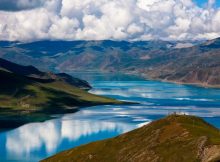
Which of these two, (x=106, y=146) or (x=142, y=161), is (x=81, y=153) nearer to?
(x=106, y=146)

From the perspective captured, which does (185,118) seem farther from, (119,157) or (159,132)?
(119,157)

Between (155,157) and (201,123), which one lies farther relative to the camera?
(201,123)

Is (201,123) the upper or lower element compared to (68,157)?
upper

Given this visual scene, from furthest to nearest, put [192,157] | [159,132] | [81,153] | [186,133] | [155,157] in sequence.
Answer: [81,153] → [159,132] → [186,133] → [155,157] → [192,157]

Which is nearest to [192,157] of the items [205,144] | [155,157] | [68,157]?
[205,144]

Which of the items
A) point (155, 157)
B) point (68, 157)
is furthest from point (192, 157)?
point (68, 157)

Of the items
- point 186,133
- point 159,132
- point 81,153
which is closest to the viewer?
point 186,133
